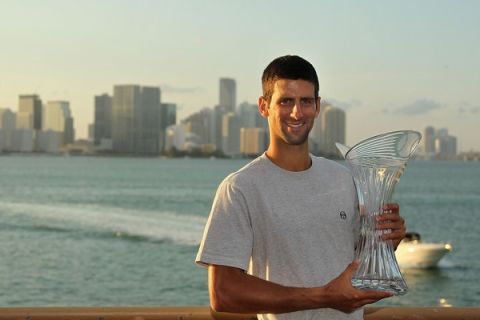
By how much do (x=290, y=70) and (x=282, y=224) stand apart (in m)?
0.44

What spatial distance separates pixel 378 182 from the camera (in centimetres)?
245

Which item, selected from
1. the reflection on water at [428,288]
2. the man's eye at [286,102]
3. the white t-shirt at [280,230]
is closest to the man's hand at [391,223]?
the white t-shirt at [280,230]

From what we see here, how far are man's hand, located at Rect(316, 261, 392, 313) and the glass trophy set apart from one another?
0.44 feet

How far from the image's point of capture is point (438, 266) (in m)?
30.1

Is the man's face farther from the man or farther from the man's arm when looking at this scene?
the man's arm

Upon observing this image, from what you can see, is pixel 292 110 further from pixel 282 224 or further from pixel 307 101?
pixel 282 224

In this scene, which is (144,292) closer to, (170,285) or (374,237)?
(170,285)

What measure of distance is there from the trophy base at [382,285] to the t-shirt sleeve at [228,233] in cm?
32

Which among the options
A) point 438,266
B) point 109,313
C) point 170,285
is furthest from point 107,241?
point 109,313

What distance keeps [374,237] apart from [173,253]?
3099 centimetres

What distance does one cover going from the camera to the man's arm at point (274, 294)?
2.24m

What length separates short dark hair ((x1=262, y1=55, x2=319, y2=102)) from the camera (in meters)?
2.37

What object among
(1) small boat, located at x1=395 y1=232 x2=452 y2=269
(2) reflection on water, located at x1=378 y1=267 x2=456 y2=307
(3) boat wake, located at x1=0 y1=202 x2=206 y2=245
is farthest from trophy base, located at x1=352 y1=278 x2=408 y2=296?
(3) boat wake, located at x1=0 y1=202 x2=206 y2=245

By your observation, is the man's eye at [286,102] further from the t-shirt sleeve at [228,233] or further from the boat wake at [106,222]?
the boat wake at [106,222]
